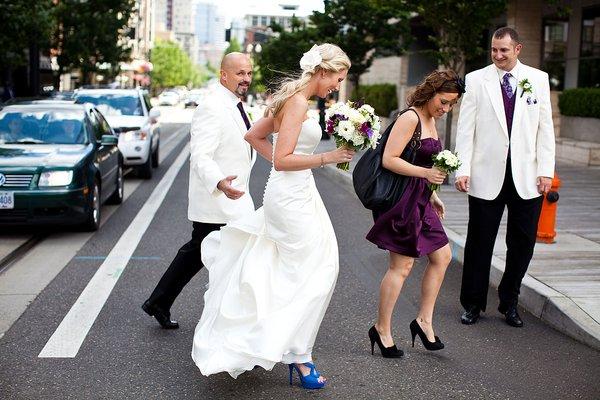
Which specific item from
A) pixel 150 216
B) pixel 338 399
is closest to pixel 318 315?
pixel 338 399

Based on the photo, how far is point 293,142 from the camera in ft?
14.7

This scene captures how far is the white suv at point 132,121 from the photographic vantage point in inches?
629

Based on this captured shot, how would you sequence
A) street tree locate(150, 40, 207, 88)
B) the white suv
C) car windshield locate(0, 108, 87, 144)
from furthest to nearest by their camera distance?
street tree locate(150, 40, 207, 88) < the white suv < car windshield locate(0, 108, 87, 144)

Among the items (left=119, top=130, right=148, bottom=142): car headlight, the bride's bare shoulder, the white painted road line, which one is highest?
the bride's bare shoulder

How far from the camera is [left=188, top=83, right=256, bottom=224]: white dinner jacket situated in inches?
206

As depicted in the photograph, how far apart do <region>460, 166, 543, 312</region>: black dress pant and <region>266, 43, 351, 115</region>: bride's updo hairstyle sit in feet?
7.14

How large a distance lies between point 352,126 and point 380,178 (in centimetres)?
74

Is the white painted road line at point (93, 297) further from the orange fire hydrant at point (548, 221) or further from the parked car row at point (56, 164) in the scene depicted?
the orange fire hydrant at point (548, 221)

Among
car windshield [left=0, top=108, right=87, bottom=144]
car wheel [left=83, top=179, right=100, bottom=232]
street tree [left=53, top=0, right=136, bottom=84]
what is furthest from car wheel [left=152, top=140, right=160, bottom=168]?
street tree [left=53, top=0, right=136, bottom=84]

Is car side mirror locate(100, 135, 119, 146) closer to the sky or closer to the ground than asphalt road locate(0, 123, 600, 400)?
closer to the sky

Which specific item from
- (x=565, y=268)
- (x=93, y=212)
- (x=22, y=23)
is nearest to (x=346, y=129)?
(x=565, y=268)

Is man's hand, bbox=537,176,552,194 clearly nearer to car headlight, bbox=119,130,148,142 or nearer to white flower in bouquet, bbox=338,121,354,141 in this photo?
white flower in bouquet, bbox=338,121,354,141

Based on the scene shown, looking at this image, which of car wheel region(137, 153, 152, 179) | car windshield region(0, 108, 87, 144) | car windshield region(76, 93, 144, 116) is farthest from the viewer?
car windshield region(76, 93, 144, 116)

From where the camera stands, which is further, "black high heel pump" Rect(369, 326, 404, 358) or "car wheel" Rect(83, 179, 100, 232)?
"car wheel" Rect(83, 179, 100, 232)
